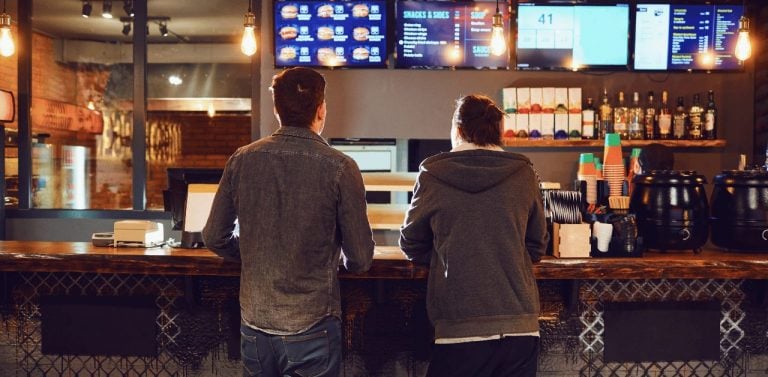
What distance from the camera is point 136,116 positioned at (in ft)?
17.3

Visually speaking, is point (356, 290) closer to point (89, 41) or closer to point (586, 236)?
point (586, 236)

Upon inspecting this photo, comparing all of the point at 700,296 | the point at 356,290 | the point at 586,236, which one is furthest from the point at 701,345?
the point at 356,290

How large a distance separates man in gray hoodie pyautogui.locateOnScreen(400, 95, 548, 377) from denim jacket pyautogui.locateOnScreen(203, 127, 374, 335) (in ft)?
0.83

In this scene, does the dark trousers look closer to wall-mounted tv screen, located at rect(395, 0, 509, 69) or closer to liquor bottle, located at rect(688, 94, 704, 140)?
wall-mounted tv screen, located at rect(395, 0, 509, 69)

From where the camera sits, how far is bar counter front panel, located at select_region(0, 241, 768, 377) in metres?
2.65

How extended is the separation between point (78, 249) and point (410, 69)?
2.78 metres

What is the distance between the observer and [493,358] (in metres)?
1.96

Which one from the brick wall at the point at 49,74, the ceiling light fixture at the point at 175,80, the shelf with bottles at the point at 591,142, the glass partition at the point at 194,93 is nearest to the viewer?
the shelf with bottles at the point at 591,142

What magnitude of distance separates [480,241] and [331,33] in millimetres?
3117

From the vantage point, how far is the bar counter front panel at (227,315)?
265cm

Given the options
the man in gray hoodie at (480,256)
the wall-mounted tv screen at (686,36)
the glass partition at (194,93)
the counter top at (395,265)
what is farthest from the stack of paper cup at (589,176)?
the glass partition at (194,93)

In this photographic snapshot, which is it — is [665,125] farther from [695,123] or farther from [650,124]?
[695,123]

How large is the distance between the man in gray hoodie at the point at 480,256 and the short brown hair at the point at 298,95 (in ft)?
1.30

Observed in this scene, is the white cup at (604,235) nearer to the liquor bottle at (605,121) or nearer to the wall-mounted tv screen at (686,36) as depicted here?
the liquor bottle at (605,121)
